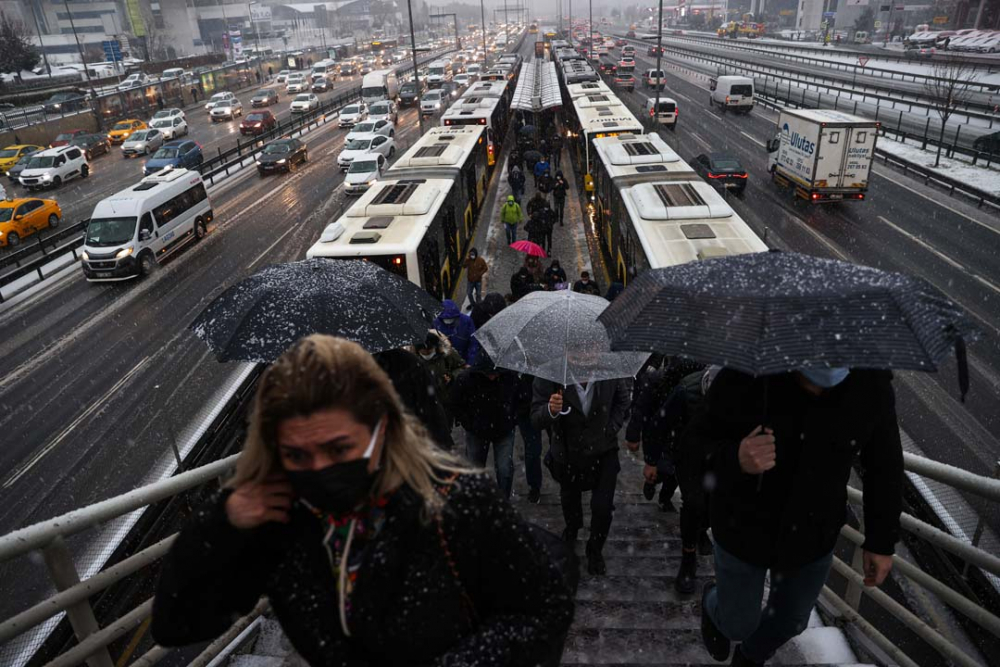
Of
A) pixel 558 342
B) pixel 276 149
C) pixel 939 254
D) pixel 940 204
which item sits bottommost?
pixel 940 204

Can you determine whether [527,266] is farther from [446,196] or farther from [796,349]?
[796,349]

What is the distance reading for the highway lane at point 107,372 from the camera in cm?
1017

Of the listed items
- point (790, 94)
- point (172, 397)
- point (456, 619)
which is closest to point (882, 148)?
point (790, 94)

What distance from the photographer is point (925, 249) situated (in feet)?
62.1

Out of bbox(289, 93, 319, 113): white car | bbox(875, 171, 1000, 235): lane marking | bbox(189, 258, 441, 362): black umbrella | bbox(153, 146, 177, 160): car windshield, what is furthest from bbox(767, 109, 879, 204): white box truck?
bbox(289, 93, 319, 113): white car

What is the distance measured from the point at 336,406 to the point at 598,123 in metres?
22.0

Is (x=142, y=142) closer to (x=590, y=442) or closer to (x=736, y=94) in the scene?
(x=736, y=94)

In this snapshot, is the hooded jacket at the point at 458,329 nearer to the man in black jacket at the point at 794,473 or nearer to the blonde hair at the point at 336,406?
the man in black jacket at the point at 794,473

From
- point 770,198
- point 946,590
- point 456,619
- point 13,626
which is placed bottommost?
point 770,198

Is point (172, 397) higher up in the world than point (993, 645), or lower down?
lower down

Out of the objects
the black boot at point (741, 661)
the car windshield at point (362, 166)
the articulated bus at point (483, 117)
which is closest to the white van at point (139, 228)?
the car windshield at point (362, 166)

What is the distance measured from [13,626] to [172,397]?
1095cm

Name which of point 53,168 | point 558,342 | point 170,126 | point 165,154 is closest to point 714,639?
point 558,342

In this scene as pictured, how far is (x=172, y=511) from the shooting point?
304 inches
